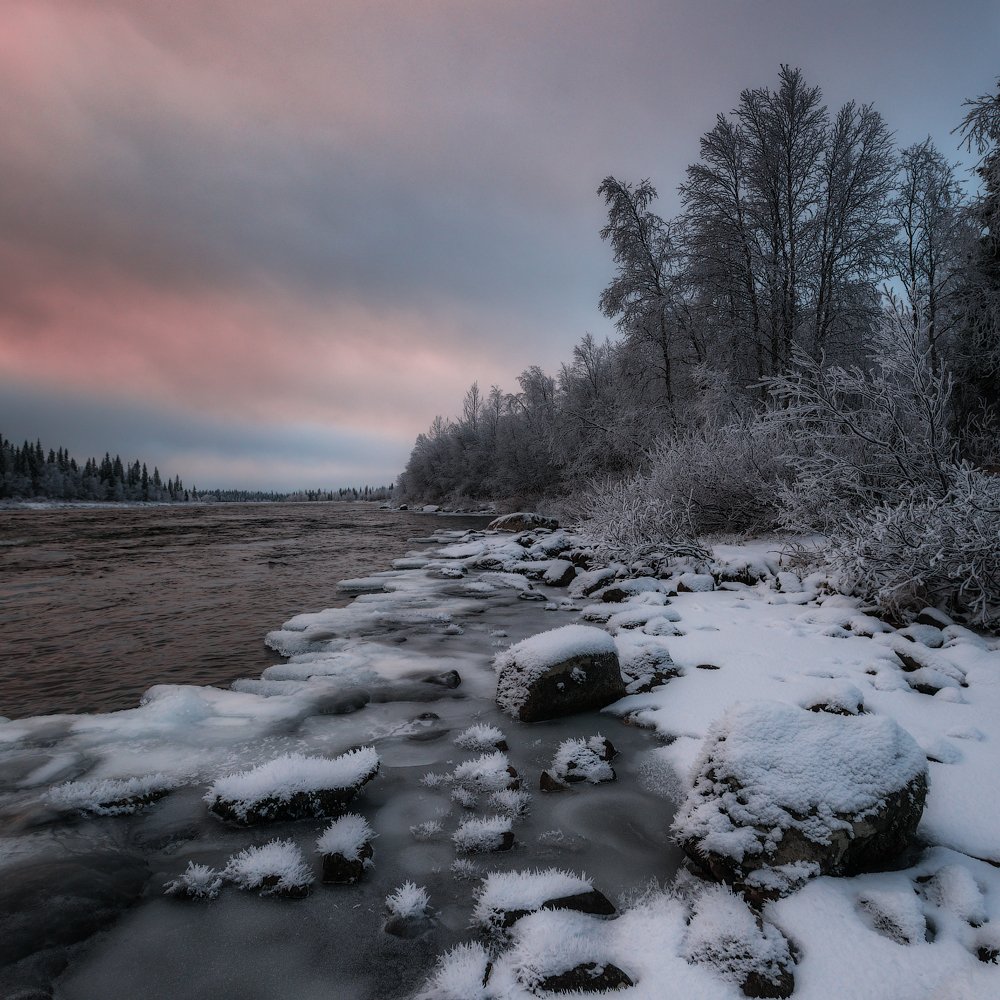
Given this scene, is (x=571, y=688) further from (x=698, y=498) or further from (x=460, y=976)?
(x=698, y=498)

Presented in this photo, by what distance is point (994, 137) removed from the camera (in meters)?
8.85

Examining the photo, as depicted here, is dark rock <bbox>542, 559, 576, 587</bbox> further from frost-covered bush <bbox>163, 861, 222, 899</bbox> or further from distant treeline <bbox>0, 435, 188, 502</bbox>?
distant treeline <bbox>0, 435, 188, 502</bbox>

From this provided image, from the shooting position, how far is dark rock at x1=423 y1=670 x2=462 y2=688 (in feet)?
15.4

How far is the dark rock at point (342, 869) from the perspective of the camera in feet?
7.48

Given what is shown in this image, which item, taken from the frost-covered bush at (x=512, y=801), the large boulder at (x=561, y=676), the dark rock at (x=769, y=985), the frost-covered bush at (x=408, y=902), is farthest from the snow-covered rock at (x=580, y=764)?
the dark rock at (x=769, y=985)

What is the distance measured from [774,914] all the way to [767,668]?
2566mm

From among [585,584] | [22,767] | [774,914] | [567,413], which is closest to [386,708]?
[22,767]

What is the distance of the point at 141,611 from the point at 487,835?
7.67 meters

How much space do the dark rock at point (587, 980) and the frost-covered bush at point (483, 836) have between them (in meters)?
0.74

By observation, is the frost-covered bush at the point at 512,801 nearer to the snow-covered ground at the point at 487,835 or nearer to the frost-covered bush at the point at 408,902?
the snow-covered ground at the point at 487,835

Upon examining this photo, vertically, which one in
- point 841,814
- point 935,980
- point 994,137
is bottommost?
point 935,980

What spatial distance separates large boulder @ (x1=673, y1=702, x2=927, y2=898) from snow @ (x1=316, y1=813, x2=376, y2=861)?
155 cm

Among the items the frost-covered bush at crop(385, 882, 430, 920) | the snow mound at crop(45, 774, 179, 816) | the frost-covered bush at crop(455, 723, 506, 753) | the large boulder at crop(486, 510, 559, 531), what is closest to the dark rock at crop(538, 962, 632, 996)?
the frost-covered bush at crop(385, 882, 430, 920)

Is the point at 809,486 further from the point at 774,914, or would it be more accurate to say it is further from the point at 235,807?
the point at 235,807
